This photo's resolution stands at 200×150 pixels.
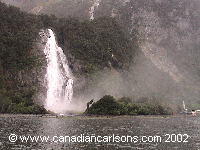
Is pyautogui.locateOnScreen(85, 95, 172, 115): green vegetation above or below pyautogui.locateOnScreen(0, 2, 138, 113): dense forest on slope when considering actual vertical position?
below

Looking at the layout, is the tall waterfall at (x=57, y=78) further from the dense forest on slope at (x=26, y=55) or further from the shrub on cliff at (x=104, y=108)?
the shrub on cliff at (x=104, y=108)

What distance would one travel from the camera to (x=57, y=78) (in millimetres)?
163125

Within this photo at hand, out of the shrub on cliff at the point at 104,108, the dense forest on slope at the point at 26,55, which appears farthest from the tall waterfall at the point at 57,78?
the shrub on cliff at the point at 104,108

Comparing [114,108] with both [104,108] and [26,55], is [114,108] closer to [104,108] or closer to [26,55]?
[104,108]

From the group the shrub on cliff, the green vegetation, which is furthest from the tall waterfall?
the green vegetation

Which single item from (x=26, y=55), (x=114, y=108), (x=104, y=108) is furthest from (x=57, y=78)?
(x=104, y=108)

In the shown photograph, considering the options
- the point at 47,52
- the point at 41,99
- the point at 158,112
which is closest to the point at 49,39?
the point at 47,52

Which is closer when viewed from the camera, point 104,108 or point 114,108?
point 104,108

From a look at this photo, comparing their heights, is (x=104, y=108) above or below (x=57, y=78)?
below

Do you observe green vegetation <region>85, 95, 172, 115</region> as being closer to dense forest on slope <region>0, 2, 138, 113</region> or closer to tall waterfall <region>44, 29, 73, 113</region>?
dense forest on slope <region>0, 2, 138, 113</region>

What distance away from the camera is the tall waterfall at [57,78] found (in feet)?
502

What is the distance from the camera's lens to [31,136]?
51250 millimetres

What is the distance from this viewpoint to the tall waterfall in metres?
153

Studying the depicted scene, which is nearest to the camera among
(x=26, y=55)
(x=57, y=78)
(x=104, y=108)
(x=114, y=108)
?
(x=104, y=108)
